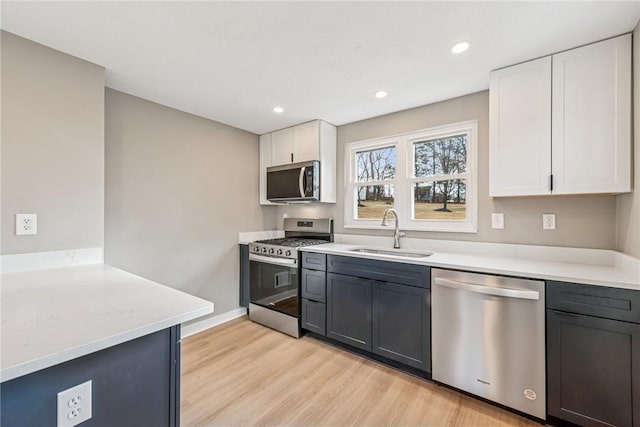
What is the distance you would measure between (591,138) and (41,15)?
3.26 meters

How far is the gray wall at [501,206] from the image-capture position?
190 cm

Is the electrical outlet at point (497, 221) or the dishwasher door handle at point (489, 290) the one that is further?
the electrical outlet at point (497, 221)

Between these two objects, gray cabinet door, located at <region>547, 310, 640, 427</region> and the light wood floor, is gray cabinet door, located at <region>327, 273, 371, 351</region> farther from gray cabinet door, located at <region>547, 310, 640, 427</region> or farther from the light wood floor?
gray cabinet door, located at <region>547, 310, 640, 427</region>

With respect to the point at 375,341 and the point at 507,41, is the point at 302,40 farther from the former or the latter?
the point at 375,341

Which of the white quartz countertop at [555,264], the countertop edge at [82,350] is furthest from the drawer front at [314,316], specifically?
the countertop edge at [82,350]

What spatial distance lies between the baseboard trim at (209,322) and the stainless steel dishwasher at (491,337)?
89.0 inches

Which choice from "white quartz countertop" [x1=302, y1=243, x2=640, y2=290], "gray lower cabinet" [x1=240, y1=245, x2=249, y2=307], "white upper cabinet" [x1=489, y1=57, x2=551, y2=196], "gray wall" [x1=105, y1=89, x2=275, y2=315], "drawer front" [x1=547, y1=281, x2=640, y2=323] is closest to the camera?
"drawer front" [x1=547, y1=281, x2=640, y2=323]

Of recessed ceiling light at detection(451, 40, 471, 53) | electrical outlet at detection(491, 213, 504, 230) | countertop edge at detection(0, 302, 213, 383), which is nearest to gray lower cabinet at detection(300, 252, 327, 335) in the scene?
electrical outlet at detection(491, 213, 504, 230)

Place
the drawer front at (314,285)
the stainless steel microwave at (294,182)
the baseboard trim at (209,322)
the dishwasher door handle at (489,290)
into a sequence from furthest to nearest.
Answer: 1. the stainless steel microwave at (294,182)
2. the baseboard trim at (209,322)
3. the drawer front at (314,285)
4. the dishwasher door handle at (489,290)

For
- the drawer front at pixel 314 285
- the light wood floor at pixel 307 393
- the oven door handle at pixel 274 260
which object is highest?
the oven door handle at pixel 274 260

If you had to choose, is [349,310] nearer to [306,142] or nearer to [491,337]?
[491,337]

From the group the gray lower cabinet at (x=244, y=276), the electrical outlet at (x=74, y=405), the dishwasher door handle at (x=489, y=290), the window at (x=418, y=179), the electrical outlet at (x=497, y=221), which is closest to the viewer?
the electrical outlet at (x=74, y=405)

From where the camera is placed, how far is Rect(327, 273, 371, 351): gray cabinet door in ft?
7.59

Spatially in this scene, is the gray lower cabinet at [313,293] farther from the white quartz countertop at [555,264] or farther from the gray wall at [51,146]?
the gray wall at [51,146]
